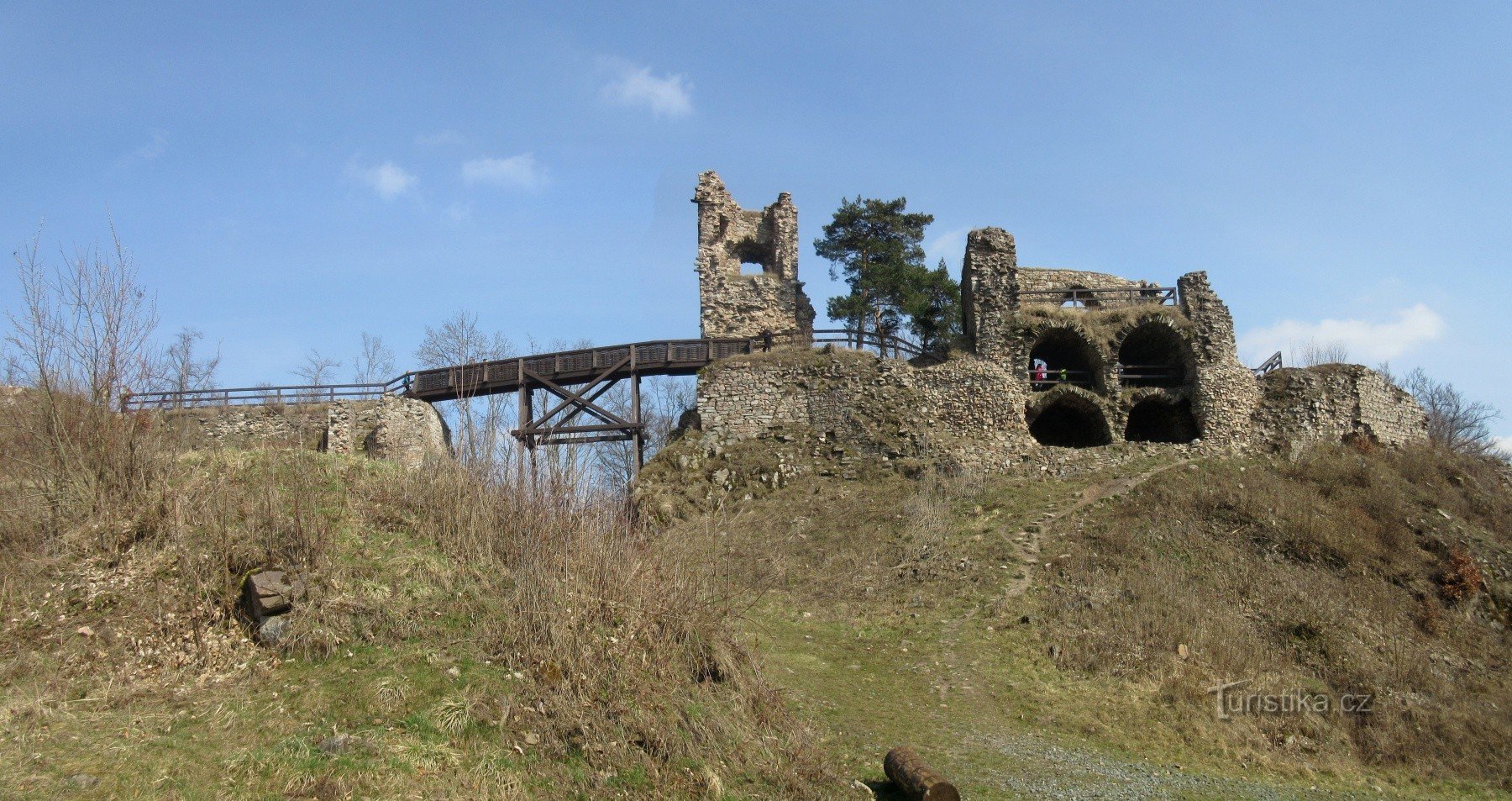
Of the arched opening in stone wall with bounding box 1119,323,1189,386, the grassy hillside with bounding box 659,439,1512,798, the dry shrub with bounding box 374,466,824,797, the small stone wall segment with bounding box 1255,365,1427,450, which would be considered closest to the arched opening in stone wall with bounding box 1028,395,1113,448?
the arched opening in stone wall with bounding box 1119,323,1189,386

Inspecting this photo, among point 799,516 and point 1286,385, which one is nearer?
point 799,516

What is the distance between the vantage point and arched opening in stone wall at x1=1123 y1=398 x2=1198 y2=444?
27.5 metres

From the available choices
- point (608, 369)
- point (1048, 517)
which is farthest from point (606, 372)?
point (1048, 517)

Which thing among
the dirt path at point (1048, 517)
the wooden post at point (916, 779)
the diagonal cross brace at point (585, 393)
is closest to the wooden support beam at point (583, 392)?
the diagonal cross brace at point (585, 393)

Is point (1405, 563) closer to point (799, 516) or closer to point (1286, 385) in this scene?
point (1286, 385)

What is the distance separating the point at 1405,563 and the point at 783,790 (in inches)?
635

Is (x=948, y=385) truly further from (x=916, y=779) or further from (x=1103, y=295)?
(x=916, y=779)

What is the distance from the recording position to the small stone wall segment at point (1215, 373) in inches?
1047

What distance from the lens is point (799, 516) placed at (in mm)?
21859

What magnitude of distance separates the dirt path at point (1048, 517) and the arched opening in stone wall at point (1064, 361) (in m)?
4.25

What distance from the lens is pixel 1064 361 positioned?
29.6 m

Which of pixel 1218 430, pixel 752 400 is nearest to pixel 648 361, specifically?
pixel 752 400

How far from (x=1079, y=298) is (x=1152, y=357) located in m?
2.90

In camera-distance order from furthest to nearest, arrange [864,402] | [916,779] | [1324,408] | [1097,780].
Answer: [1324,408]
[864,402]
[1097,780]
[916,779]
